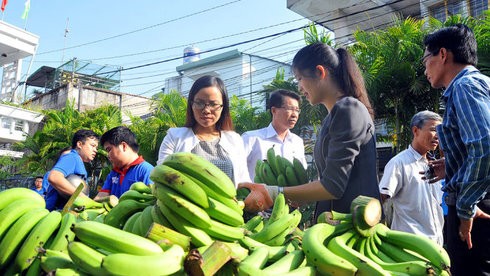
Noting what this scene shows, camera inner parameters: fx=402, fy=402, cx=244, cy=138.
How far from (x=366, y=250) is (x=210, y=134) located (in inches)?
72.9

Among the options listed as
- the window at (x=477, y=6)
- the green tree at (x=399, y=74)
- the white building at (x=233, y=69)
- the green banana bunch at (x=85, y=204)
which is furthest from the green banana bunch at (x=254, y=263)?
the white building at (x=233, y=69)

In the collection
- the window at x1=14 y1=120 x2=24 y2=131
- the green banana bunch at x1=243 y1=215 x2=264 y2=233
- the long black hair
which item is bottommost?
the green banana bunch at x1=243 y1=215 x2=264 y2=233

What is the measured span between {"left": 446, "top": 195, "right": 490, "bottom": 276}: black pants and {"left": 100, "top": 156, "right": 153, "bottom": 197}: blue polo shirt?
2599mm

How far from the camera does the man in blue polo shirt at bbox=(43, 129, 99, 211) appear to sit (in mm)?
4035

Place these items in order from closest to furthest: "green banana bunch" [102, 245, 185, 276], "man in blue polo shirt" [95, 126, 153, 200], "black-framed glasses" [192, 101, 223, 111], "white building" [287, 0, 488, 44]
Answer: "green banana bunch" [102, 245, 185, 276]
"black-framed glasses" [192, 101, 223, 111]
"man in blue polo shirt" [95, 126, 153, 200]
"white building" [287, 0, 488, 44]

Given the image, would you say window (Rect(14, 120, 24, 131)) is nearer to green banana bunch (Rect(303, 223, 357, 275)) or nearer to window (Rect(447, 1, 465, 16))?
window (Rect(447, 1, 465, 16))

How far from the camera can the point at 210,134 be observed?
3012mm

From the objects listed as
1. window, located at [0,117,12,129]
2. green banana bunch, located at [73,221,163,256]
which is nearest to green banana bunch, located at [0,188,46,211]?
green banana bunch, located at [73,221,163,256]

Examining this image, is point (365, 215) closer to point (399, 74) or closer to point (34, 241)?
point (34, 241)

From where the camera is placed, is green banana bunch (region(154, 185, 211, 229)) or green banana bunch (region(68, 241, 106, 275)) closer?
green banana bunch (region(68, 241, 106, 275))

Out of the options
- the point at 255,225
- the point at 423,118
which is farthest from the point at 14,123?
the point at 255,225

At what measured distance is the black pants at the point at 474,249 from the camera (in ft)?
7.54

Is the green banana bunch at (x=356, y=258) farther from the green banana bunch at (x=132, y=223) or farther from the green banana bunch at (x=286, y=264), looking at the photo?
the green banana bunch at (x=132, y=223)

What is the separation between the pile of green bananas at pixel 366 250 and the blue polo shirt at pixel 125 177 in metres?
2.77
